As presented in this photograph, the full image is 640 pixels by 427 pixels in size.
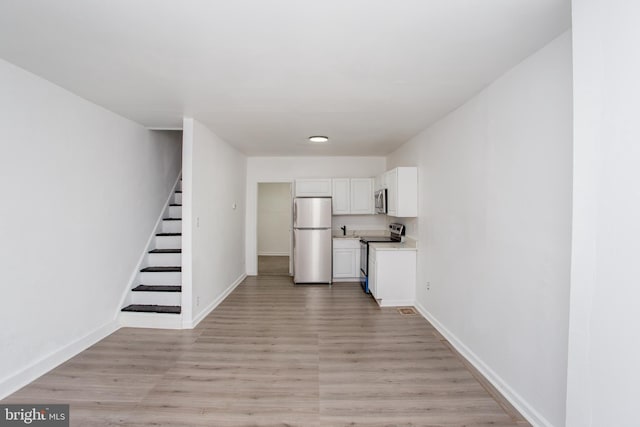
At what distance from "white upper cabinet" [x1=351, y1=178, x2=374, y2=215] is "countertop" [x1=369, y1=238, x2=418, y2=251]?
110 cm

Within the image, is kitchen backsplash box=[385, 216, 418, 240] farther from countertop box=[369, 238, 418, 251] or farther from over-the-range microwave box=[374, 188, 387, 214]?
over-the-range microwave box=[374, 188, 387, 214]

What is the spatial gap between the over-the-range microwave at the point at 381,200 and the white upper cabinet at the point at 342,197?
1.92 feet

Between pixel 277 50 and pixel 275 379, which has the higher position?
pixel 277 50

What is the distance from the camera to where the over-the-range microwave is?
4781mm

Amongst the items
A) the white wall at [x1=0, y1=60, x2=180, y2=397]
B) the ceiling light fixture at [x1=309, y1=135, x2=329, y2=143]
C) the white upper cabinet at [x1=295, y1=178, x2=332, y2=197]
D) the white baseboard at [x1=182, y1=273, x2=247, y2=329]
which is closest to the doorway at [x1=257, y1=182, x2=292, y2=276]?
the white upper cabinet at [x1=295, y1=178, x2=332, y2=197]

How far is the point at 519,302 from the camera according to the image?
208 cm

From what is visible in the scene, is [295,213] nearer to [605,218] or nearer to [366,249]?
[366,249]

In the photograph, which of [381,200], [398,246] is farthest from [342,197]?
[398,246]

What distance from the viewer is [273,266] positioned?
7.14 metres

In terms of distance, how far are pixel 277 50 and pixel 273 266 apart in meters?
5.80

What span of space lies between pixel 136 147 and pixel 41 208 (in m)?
1.51

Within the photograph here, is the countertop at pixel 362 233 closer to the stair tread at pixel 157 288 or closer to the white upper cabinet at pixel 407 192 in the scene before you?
the white upper cabinet at pixel 407 192

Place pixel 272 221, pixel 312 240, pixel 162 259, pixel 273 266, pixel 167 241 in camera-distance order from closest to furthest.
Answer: pixel 162 259 → pixel 167 241 → pixel 312 240 → pixel 273 266 → pixel 272 221

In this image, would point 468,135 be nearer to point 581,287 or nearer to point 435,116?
point 435,116
